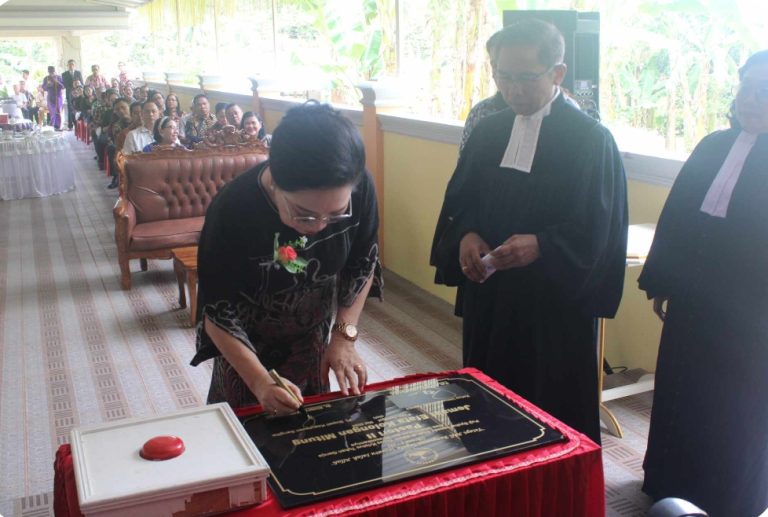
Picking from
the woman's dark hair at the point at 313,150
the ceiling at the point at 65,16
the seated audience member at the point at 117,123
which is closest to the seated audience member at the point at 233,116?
the seated audience member at the point at 117,123

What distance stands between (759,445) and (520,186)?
111 cm

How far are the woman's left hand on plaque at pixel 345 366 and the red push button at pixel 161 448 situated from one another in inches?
19.1

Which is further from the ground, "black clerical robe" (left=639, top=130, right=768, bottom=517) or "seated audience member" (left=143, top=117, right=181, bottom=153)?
"seated audience member" (left=143, top=117, right=181, bottom=153)

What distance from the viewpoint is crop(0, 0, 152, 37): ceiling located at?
71.4ft

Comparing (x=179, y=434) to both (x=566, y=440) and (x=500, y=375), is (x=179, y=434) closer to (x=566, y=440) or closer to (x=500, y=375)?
(x=566, y=440)

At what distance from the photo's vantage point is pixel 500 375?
2508mm

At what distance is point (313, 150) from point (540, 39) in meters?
1.12

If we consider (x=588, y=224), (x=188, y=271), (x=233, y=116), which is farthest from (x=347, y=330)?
(x=233, y=116)

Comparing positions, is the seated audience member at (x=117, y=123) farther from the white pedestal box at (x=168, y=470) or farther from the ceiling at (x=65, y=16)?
the ceiling at (x=65, y=16)

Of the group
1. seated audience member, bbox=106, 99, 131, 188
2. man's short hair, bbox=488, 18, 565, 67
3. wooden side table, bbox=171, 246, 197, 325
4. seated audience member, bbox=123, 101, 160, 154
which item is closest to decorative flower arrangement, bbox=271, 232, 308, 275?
man's short hair, bbox=488, 18, 565, 67

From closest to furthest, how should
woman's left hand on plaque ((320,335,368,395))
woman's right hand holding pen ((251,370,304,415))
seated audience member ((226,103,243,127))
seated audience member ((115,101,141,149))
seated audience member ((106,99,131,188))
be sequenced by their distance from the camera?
woman's right hand holding pen ((251,370,304,415))
woman's left hand on plaque ((320,335,368,395))
seated audience member ((226,103,243,127))
seated audience member ((115,101,141,149))
seated audience member ((106,99,131,188))

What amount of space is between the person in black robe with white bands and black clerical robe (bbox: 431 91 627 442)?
0.26m

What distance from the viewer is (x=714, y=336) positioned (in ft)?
8.01

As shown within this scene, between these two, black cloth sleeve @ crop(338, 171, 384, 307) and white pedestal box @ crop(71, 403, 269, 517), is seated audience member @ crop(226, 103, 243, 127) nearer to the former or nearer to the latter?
black cloth sleeve @ crop(338, 171, 384, 307)
